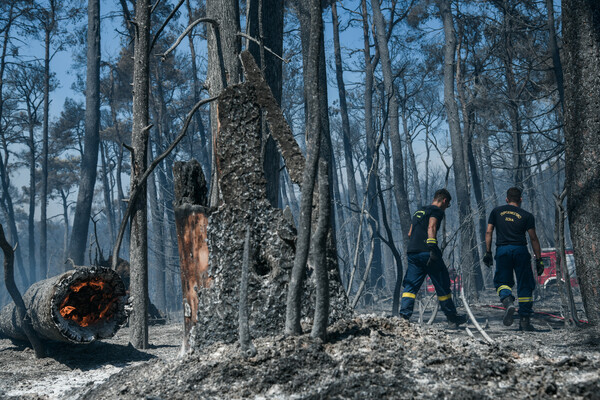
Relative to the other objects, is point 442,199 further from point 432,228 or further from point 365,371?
point 365,371

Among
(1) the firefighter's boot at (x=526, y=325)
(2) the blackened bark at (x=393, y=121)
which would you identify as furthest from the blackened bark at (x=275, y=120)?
(2) the blackened bark at (x=393, y=121)

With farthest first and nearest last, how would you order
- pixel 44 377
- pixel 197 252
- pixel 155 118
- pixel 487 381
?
pixel 155 118
pixel 44 377
pixel 197 252
pixel 487 381

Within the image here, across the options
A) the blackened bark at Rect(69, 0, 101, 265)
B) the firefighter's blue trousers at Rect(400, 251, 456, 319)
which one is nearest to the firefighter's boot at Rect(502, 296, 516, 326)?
the firefighter's blue trousers at Rect(400, 251, 456, 319)

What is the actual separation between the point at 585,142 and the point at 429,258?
2.20m

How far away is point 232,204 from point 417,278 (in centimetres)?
375

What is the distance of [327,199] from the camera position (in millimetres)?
2703

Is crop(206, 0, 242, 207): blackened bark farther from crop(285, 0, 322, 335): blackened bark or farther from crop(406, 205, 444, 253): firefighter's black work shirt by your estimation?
crop(285, 0, 322, 335): blackened bark

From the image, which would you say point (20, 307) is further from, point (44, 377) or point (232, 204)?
point (232, 204)

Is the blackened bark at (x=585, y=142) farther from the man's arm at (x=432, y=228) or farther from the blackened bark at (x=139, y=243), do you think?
the blackened bark at (x=139, y=243)

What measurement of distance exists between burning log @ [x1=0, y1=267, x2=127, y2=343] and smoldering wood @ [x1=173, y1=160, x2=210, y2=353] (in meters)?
1.82

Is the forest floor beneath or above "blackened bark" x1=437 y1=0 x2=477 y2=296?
beneath

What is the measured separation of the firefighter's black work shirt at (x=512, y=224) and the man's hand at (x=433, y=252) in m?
0.97

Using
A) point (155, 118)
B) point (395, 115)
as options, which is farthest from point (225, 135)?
point (155, 118)

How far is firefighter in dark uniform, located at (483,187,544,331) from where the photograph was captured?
6188 mm
